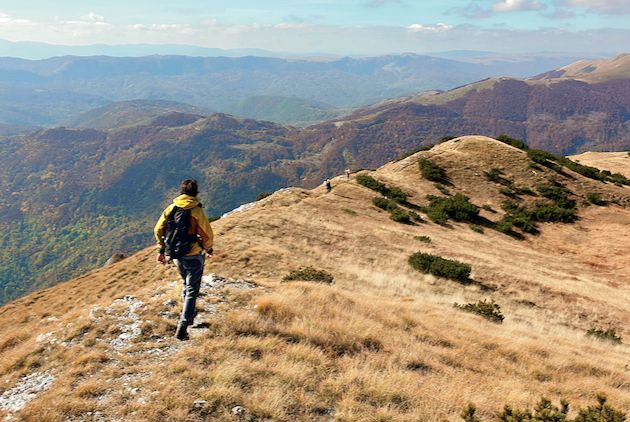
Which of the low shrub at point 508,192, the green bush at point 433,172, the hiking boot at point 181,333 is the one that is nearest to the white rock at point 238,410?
the hiking boot at point 181,333

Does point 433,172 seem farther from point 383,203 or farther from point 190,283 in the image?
point 190,283

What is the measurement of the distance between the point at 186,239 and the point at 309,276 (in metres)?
8.85

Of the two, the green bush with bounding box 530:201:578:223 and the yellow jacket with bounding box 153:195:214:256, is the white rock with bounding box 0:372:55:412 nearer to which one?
the yellow jacket with bounding box 153:195:214:256

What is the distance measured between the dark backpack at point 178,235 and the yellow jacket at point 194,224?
0.34ft

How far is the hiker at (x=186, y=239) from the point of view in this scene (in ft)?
32.2

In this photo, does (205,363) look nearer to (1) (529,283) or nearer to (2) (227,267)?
(2) (227,267)

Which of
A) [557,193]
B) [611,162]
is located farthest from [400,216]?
[611,162]

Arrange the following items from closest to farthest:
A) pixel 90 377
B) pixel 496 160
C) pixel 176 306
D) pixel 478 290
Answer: pixel 90 377, pixel 176 306, pixel 478 290, pixel 496 160

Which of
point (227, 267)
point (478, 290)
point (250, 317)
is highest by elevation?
point (250, 317)

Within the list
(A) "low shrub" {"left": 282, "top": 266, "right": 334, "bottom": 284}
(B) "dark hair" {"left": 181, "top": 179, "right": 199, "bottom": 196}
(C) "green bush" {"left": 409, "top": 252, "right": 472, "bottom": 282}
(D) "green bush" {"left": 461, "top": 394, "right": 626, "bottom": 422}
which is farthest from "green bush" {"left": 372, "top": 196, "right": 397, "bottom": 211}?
(D) "green bush" {"left": 461, "top": 394, "right": 626, "bottom": 422}

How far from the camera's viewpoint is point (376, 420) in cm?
746

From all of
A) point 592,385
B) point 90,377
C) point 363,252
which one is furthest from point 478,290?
point 90,377

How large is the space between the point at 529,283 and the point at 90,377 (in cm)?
2085

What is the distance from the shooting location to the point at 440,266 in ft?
71.2
